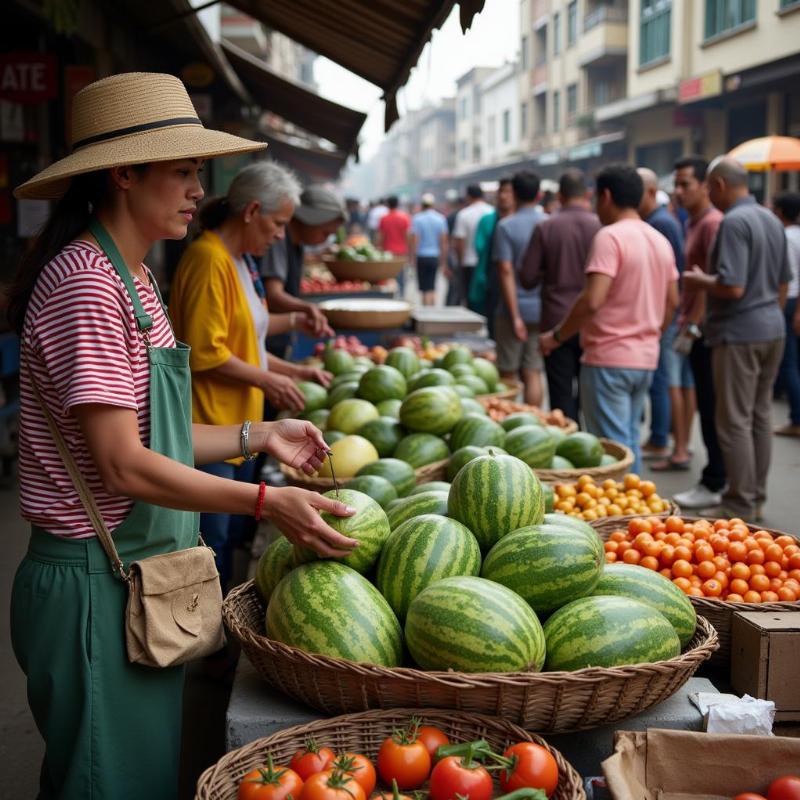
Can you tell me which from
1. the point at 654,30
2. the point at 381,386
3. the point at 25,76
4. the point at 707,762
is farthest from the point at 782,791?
the point at 654,30

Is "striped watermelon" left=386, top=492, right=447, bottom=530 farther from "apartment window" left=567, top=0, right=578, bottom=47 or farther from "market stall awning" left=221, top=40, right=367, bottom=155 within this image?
"apartment window" left=567, top=0, right=578, bottom=47

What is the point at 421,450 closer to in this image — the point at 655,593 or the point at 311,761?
the point at 655,593

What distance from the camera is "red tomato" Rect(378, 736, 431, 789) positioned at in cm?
199

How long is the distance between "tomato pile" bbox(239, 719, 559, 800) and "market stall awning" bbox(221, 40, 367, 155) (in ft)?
A: 40.6

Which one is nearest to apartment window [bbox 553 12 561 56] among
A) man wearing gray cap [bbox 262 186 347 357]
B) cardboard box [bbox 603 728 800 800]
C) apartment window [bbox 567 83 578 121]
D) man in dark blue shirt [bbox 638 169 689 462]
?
apartment window [bbox 567 83 578 121]

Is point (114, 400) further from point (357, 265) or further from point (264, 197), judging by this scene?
point (357, 265)

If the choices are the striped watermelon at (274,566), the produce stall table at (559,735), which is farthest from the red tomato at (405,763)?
the striped watermelon at (274,566)

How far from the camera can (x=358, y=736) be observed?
2.20 meters

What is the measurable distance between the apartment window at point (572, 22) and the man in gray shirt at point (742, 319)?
35.9 m

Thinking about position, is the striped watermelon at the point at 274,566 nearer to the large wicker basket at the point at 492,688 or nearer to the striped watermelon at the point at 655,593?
the large wicker basket at the point at 492,688

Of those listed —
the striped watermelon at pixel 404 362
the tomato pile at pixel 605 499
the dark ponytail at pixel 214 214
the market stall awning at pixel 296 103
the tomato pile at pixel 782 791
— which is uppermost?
the market stall awning at pixel 296 103

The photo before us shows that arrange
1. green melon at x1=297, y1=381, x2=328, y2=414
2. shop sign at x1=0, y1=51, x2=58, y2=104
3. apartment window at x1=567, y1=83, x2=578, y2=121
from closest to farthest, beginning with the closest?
green melon at x1=297, y1=381, x2=328, y2=414 → shop sign at x1=0, y1=51, x2=58, y2=104 → apartment window at x1=567, y1=83, x2=578, y2=121

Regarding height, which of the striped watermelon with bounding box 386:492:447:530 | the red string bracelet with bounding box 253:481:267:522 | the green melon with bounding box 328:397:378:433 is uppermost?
the red string bracelet with bounding box 253:481:267:522

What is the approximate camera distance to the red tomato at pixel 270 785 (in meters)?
1.85
